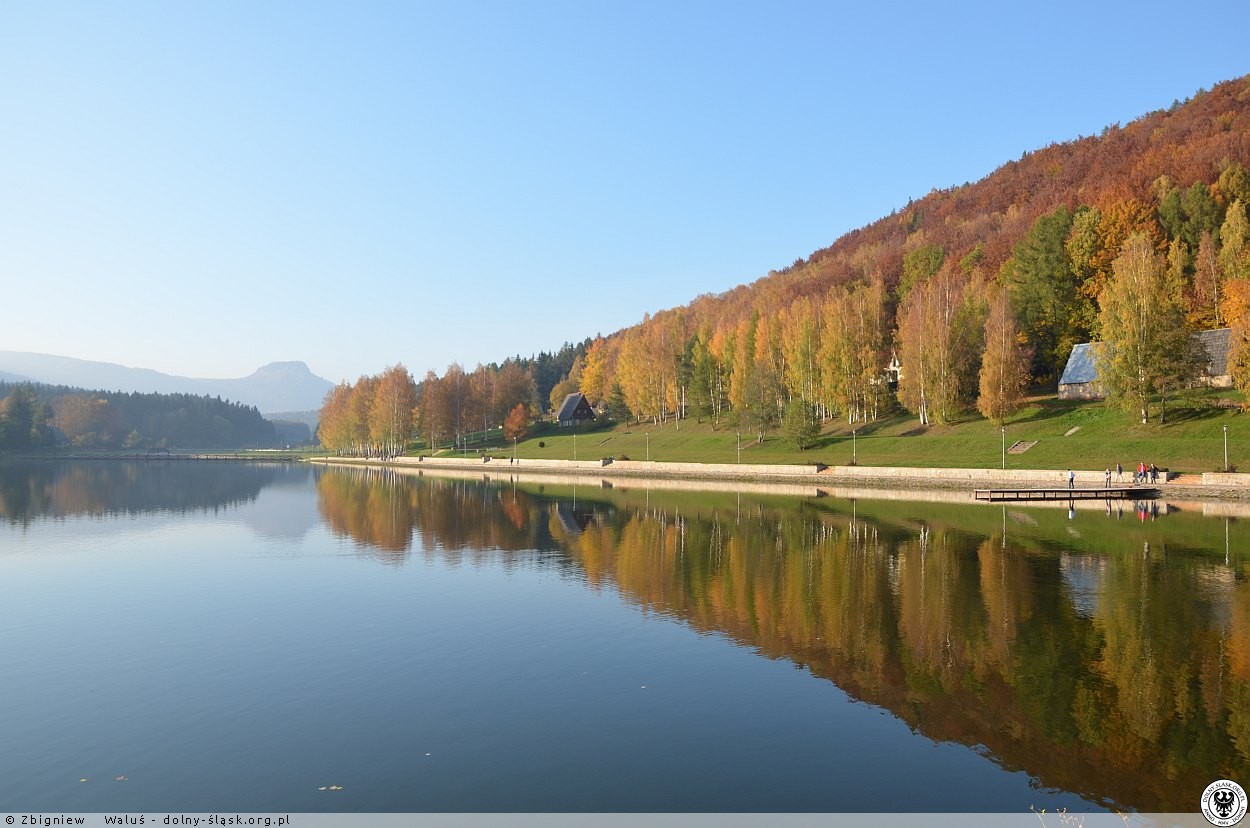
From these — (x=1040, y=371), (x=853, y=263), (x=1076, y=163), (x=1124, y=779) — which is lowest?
(x=1124, y=779)

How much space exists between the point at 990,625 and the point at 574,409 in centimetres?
12406

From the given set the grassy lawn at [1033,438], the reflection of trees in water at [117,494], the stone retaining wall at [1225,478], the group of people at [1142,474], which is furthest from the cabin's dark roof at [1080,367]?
the reflection of trees in water at [117,494]

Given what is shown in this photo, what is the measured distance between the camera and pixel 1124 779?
12.7 meters

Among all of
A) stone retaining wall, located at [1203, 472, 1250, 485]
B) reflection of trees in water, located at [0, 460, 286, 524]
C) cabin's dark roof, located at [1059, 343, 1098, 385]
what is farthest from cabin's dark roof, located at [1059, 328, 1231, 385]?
reflection of trees in water, located at [0, 460, 286, 524]

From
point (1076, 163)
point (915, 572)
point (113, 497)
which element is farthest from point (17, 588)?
point (1076, 163)

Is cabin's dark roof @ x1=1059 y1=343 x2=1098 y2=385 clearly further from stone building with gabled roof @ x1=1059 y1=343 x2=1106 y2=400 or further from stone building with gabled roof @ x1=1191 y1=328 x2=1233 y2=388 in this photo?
stone building with gabled roof @ x1=1191 y1=328 x2=1233 y2=388

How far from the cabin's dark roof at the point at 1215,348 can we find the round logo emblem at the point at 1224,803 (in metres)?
67.0

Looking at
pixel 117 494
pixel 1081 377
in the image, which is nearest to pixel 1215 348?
pixel 1081 377

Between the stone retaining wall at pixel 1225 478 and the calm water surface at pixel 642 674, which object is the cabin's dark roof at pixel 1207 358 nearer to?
the stone retaining wall at pixel 1225 478

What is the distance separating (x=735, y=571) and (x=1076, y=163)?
134934mm

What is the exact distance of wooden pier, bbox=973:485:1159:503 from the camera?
51219mm

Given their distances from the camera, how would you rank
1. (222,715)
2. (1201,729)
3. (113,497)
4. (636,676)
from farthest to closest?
1. (113,497)
2. (636,676)
3. (222,715)
4. (1201,729)

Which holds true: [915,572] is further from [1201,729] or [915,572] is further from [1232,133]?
[1232,133]

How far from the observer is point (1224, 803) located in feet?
37.2
